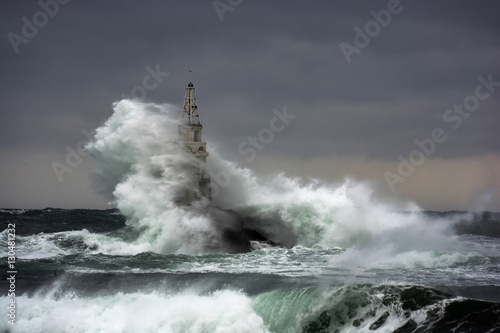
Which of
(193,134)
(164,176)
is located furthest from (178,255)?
(193,134)

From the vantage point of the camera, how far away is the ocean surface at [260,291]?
57.2 feet

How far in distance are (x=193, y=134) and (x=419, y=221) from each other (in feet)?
42.0

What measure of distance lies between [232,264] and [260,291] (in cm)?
531

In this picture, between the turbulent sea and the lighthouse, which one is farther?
the lighthouse

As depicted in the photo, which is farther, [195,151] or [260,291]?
[195,151]

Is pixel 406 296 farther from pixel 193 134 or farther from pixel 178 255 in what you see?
pixel 193 134

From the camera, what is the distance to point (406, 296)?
1797 centimetres

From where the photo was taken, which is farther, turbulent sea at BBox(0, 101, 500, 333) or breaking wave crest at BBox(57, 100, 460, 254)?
breaking wave crest at BBox(57, 100, 460, 254)

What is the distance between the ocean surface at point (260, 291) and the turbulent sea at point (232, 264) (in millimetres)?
46

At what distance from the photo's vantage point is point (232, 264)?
85.7ft

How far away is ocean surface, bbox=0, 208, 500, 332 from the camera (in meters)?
17.4

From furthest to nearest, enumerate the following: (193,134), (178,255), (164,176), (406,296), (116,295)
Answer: (193,134) < (164,176) < (178,255) < (116,295) < (406,296)

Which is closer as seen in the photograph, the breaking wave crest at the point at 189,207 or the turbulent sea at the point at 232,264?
the turbulent sea at the point at 232,264

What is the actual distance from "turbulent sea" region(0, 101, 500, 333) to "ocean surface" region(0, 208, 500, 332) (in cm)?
5
